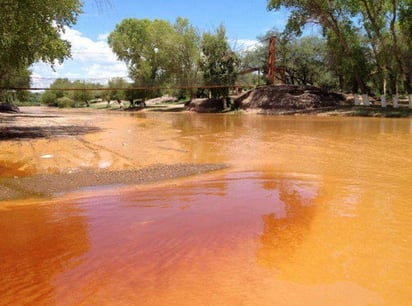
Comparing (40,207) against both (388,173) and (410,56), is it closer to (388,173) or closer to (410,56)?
(388,173)

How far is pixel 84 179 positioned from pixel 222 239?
4483 millimetres

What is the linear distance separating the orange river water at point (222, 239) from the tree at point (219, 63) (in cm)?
3245

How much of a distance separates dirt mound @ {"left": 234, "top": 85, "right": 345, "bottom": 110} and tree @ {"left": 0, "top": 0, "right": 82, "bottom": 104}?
19.9 meters

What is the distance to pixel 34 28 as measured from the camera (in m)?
16.1

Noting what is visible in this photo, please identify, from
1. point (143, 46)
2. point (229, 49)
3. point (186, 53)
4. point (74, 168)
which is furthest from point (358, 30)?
point (143, 46)

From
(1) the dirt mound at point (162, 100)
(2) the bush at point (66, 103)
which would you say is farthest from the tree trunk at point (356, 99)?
(2) the bush at point (66, 103)

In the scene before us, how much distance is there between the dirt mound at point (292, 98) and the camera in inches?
1394

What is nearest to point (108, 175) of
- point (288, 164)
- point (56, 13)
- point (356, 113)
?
point (288, 164)

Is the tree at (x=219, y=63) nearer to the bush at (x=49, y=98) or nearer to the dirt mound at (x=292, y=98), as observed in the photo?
the dirt mound at (x=292, y=98)

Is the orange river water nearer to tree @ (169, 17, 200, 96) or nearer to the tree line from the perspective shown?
the tree line

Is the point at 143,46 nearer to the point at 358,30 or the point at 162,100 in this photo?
the point at 162,100

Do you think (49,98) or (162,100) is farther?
(49,98)

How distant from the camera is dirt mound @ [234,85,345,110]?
35.4 m

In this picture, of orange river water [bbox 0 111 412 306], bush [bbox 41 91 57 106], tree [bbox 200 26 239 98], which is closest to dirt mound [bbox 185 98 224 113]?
tree [bbox 200 26 239 98]
